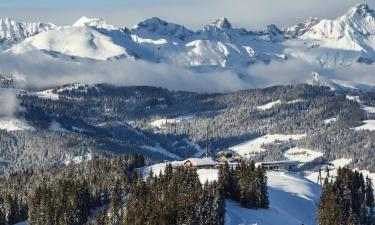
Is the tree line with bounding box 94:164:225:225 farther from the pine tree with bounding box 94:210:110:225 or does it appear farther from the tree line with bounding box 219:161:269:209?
the tree line with bounding box 219:161:269:209

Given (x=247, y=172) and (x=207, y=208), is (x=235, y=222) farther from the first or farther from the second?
(x=247, y=172)

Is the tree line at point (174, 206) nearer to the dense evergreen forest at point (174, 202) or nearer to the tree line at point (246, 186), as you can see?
the dense evergreen forest at point (174, 202)

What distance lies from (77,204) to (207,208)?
41.7 m

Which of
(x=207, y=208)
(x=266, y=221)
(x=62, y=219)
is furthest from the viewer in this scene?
(x=62, y=219)

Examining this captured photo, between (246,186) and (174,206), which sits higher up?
(246,186)

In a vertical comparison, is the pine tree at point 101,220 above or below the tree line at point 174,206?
below

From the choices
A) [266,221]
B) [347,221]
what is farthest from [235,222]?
[347,221]

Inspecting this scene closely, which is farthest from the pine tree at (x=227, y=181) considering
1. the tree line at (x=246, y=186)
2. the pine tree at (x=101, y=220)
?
the pine tree at (x=101, y=220)

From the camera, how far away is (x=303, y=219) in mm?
198625

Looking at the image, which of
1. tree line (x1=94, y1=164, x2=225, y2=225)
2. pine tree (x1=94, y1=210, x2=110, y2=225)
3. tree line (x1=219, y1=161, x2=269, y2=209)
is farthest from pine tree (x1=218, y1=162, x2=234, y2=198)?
pine tree (x1=94, y1=210, x2=110, y2=225)

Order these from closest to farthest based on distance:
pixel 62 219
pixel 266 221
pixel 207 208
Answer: pixel 207 208, pixel 266 221, pixel 62 219

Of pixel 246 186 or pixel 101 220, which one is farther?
pixel 246 186

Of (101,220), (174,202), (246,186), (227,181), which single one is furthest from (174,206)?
(227,181)

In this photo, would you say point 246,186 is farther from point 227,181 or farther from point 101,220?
point 101,220
